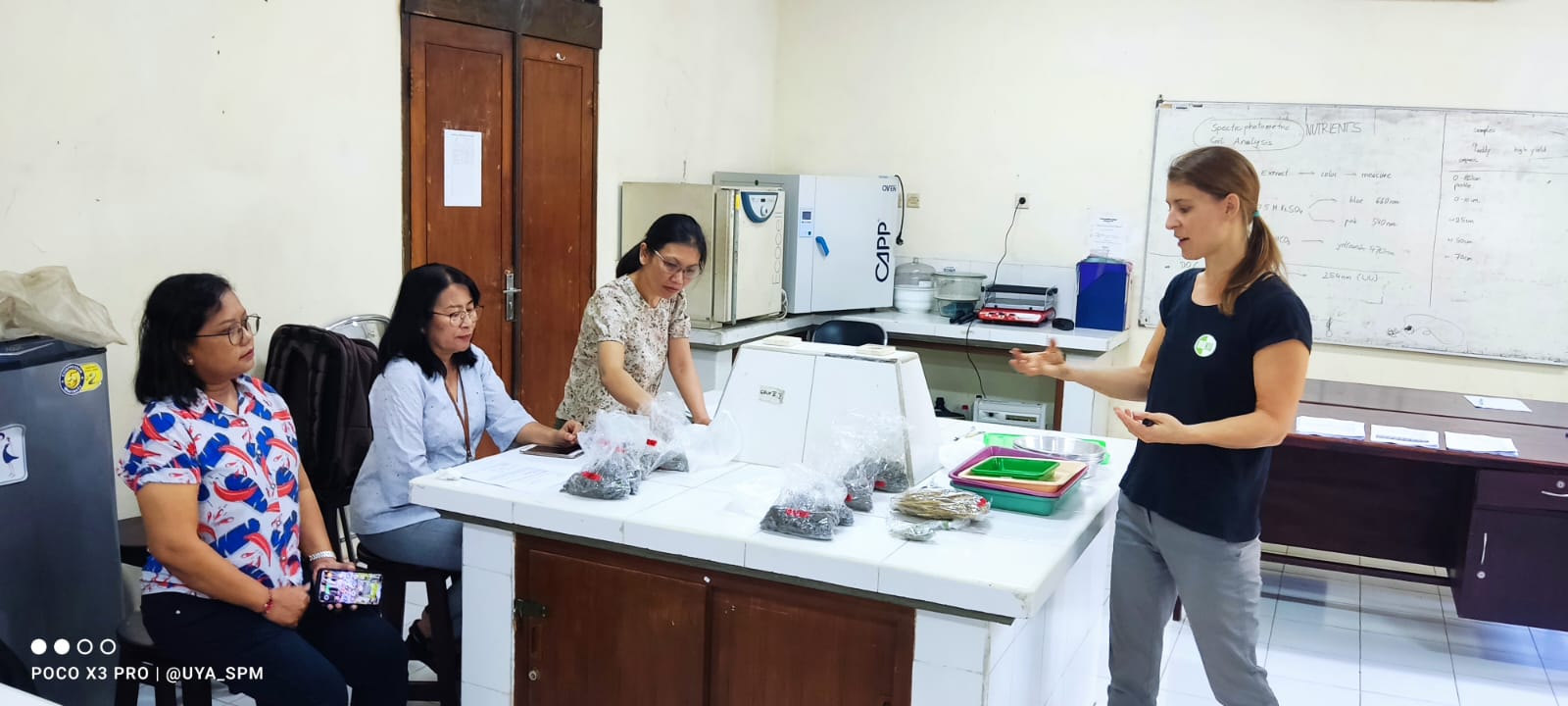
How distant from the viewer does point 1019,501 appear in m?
2.38

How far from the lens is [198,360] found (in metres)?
2.18

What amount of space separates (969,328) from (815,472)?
121 inches

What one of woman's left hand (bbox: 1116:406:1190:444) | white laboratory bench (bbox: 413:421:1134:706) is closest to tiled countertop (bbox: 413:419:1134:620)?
white laboratory bench (bbox: 413:421:1134:706)

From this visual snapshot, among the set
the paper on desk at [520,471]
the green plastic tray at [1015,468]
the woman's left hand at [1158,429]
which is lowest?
the paper on desk at [520,471]

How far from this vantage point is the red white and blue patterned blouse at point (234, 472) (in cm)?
212

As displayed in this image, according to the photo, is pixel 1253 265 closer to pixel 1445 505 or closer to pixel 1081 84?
pixel 1445 505

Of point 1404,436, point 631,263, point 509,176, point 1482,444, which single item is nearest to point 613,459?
point 631,263

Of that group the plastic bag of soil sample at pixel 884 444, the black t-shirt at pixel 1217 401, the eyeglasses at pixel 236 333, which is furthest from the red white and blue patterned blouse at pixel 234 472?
the black t-shirt at pixel 1217 401

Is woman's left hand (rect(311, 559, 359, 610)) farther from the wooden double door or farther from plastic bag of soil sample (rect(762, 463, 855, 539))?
the wooden double door

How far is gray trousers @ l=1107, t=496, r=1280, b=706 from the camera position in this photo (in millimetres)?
2293

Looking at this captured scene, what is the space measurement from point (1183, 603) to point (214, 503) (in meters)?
1.90

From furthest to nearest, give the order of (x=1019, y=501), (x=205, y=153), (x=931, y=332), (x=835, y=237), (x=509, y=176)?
(x=835, y=237) < (x=931, y=332) < (x=509, y=176) < (x=205, y=153) < (x=1019, y=501)

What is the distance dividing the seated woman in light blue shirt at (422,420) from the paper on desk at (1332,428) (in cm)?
245

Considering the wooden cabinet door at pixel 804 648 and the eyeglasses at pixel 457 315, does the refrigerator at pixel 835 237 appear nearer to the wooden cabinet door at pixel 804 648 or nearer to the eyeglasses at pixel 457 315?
the eyeglasses at pixel 457 315
